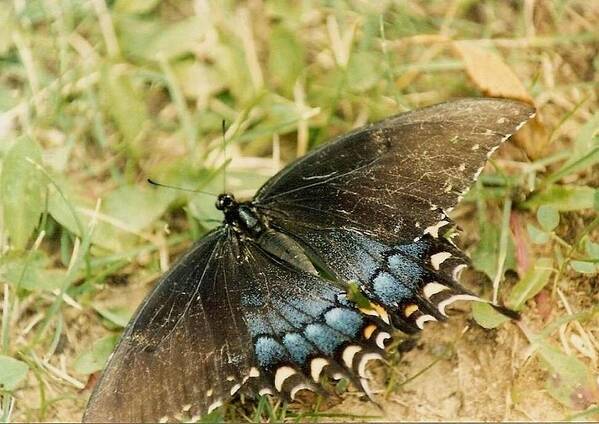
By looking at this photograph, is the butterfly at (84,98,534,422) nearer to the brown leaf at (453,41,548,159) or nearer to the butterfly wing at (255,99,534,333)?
the butterfly wing at (255,99,534,333)

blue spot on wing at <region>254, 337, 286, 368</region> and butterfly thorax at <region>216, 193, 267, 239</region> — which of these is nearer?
blue spot on wing at <region>254, 337, 286, 368</region>

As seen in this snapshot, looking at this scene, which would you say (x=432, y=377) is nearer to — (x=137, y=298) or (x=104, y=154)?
(x=137, y=298)

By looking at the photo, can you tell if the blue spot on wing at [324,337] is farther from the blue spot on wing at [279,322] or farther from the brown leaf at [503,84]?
the brown leaf at [503,84]

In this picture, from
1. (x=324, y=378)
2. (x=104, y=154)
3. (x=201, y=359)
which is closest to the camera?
(x=201, y=359)

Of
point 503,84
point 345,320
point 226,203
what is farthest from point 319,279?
point 503,84

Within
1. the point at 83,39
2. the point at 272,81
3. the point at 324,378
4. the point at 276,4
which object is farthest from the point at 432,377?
the point at 83,39

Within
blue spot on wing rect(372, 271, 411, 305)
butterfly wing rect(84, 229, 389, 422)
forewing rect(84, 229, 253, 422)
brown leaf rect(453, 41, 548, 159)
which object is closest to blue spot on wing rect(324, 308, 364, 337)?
butterfly wing rect(84, 229, 389, 422)

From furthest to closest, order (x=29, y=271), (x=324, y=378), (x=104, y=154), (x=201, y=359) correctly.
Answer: (x=104, y=154) → (x=29, y=271) → (x=324, y=378) → (x=201, y=359)
